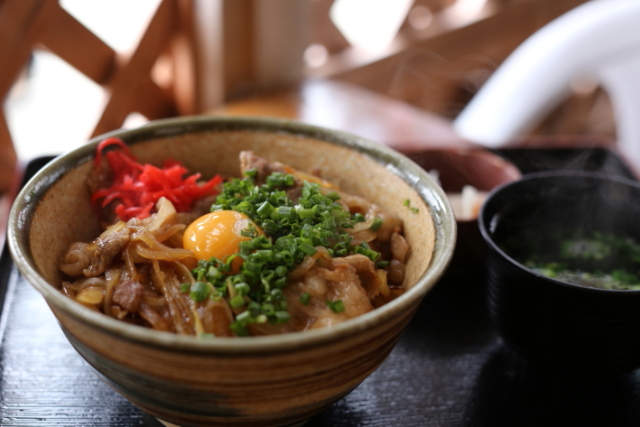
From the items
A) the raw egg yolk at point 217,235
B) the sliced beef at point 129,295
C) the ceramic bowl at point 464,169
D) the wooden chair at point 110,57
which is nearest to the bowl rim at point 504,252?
the ceramic bowl at point 464,169

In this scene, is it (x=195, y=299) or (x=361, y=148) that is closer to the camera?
(x=195, y=299)

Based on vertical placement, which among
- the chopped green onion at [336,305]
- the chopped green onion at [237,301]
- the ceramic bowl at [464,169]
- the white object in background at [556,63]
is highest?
the chopped green onion at [237,301]

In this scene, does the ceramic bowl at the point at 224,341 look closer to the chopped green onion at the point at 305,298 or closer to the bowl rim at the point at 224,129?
the bowl rim at the point at 224,129

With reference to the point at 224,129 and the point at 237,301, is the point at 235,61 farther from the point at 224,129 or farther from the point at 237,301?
the point at 237,301

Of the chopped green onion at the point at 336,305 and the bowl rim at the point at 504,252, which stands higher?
the chopped green onion at the point at 336,305

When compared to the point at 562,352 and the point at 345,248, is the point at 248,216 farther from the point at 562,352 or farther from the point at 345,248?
the point at 562,352

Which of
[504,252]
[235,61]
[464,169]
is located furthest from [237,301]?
[235,61]

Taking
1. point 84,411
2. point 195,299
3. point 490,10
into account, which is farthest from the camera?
point 490,10

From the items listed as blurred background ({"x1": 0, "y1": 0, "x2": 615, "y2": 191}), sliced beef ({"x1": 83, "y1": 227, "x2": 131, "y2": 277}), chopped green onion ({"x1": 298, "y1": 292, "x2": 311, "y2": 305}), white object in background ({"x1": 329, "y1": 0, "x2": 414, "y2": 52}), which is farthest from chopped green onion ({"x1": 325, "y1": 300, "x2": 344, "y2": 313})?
white object in background ({"x1": 329, "y1": 0, "x2": 414, "y2": 52})

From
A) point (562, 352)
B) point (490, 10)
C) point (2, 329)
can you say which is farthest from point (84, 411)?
point (490, 10)
